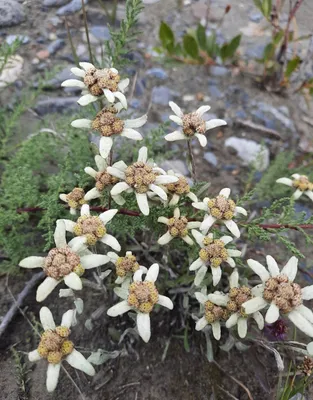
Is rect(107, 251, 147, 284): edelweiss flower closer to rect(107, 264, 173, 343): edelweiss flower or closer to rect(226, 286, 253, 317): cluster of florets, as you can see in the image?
rect(107, 264, 173, 343): edelweiss flower

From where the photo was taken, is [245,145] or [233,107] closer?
[245,145]

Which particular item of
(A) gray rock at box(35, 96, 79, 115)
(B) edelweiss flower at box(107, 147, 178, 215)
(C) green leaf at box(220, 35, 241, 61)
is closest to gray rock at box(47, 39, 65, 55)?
(A) gray rock at box(35, 96, 79, 115)

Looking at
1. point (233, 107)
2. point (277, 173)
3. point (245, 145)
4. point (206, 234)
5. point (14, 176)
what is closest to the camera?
point (206, 234)

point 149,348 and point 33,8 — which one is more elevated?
point 33,8

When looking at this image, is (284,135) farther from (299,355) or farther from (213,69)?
(299,355)

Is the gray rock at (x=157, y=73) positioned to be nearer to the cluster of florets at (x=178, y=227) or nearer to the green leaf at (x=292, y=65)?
the green leaf at (x=292, y=65)

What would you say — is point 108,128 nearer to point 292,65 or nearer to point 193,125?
point 193,125

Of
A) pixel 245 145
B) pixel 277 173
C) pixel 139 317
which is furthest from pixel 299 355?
pixel 245 145

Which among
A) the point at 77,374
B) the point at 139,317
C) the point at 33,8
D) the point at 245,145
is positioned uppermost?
the point at 33,8
